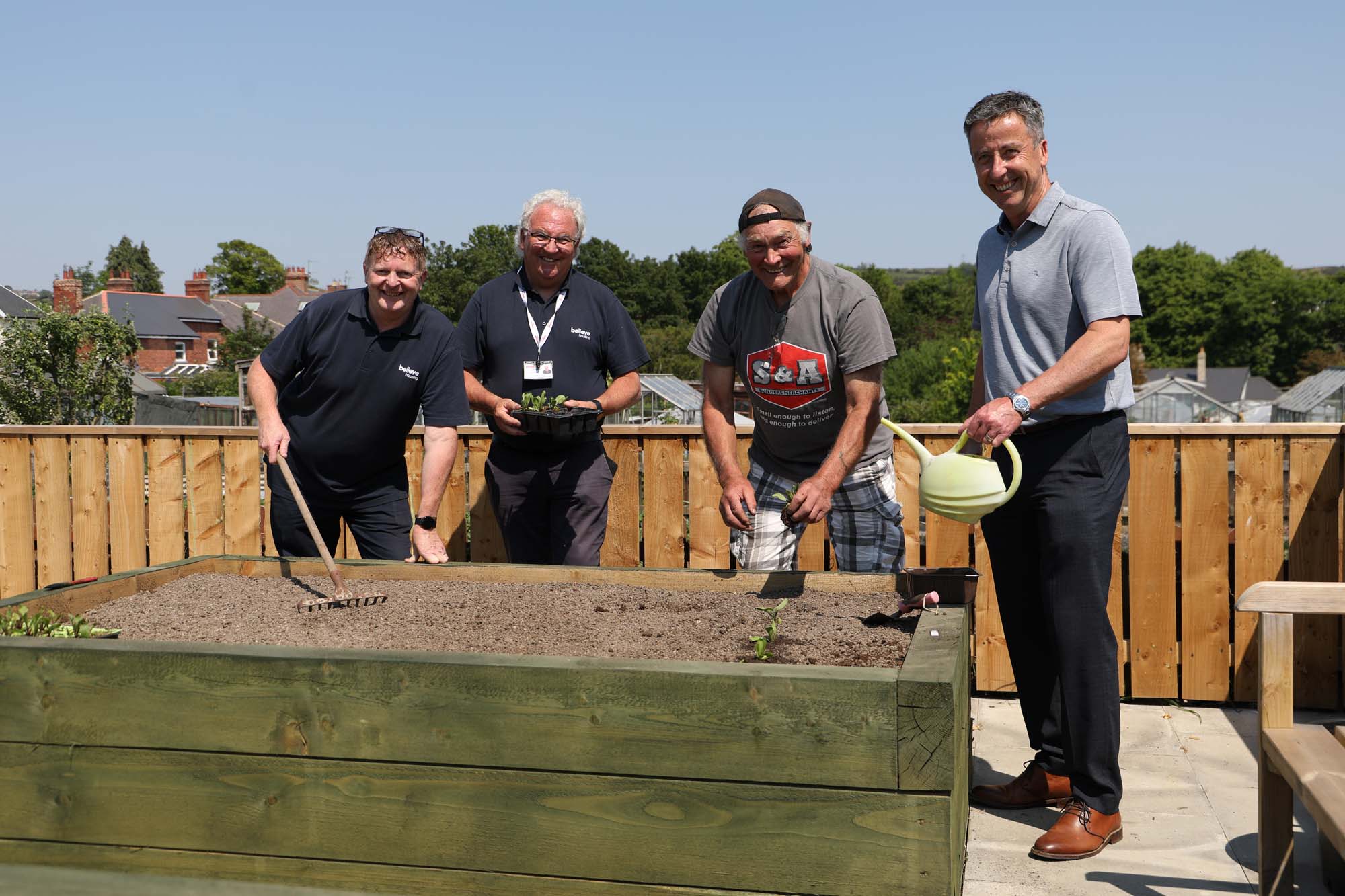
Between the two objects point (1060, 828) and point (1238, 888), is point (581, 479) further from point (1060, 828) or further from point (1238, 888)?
point (1238, 888)

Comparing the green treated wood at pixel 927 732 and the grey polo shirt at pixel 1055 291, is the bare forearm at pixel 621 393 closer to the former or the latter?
the grey polo shirt at pixel 1055 291

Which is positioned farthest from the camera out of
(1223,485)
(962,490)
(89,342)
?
(89,342)

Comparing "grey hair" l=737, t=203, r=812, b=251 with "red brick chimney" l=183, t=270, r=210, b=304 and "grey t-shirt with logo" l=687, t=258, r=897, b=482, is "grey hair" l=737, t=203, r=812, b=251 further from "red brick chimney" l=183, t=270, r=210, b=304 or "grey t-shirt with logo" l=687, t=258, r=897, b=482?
"red brick chimney" l=183, t=270, r=210, b=304

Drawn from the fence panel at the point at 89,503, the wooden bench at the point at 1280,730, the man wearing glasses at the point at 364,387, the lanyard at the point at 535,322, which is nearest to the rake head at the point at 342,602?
the man wearing glasses at the point at 364,387

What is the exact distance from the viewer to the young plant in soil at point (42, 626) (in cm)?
249

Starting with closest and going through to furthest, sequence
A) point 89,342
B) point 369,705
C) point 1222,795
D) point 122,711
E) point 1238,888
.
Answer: point 369,705, point 122,711, point 1238,888, point 1222,795, point 89,342

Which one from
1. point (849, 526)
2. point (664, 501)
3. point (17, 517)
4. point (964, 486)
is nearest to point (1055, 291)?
point (964, 486)

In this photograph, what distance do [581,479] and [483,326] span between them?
0.64 metres

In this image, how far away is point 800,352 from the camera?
132 inches

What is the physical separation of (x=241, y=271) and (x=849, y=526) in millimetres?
96222

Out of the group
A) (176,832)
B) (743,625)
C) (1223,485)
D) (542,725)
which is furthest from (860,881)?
(1223,485)

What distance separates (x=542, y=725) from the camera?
2.01 m

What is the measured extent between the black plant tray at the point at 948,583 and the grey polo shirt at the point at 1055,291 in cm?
47

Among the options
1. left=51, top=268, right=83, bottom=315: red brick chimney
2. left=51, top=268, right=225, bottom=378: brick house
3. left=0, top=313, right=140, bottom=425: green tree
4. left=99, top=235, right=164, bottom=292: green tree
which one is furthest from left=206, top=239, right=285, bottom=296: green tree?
left=0, top=313, right=140, bottom=425: green tree
